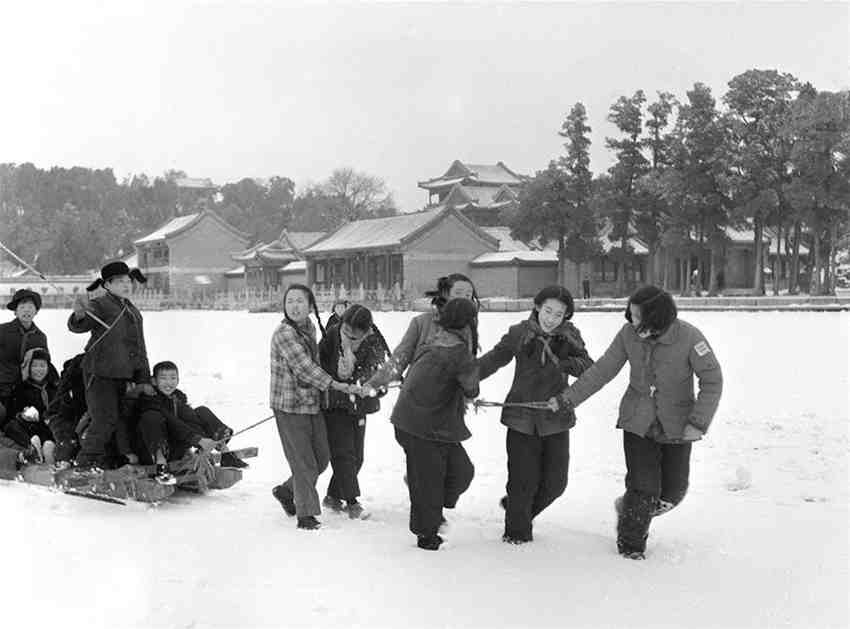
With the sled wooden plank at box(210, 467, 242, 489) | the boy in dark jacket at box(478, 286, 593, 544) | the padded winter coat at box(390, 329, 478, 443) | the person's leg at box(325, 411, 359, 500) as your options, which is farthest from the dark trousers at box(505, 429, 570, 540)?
the sled wooden plank at box(210, 467, 242, 489)

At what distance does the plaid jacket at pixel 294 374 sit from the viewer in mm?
4758

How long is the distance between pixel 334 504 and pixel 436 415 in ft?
3.63

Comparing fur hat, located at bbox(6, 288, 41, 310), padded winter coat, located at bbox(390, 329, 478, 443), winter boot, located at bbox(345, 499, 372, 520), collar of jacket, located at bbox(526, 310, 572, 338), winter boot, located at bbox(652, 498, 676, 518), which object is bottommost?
winter boot, located at bbox(345, 499, 372, 520)

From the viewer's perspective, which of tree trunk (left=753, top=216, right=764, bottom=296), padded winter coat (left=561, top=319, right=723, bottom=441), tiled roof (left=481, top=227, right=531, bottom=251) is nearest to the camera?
padded winter coat (left=561, top=319, right=723, bottom=441)

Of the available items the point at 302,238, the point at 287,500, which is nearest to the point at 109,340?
the point at 287,500

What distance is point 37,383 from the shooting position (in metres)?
Result: 6.36

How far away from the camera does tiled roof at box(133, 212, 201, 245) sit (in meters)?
13.3

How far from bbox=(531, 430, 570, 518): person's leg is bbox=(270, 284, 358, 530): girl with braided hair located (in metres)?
1.08

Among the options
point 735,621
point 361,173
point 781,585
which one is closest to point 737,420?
point 781,585

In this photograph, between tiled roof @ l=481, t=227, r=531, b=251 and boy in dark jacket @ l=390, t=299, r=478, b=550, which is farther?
tiled roof @ l=481, t=227, r=531, b=251

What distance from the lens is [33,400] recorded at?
6355mm

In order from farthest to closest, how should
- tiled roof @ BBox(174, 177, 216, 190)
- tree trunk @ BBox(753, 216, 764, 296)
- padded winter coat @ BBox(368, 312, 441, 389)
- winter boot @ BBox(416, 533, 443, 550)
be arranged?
1. tree trunk @ BBox(753, 216, 764, 296)
2. tiled roof @ BBox(174, 177, 216, 190)
3. padded winter coat @ BBox(368, 312, 441, 389)
4. winter boot @ BBox(416, 533, 443, 550)

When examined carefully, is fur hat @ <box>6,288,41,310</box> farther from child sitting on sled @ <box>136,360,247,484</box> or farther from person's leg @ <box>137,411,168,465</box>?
person's leg @ <box>137,411,168,465</box>

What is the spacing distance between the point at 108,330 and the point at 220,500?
48.9 inches
